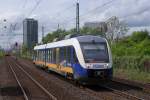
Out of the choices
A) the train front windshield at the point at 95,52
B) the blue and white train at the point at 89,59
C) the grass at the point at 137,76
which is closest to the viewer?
the blue and white train at the point at 89,59

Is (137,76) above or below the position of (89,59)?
below

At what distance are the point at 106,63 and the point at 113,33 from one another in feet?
215

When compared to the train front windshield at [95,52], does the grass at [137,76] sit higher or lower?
lower

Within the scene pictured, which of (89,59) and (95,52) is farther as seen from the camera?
(95,52)

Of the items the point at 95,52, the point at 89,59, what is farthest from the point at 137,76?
the point at 89,59

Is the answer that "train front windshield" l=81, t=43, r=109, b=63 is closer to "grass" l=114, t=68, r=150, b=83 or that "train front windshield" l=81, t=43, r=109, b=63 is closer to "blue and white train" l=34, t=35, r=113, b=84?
"blue and white train" l=34, t=35, r=113, b=84

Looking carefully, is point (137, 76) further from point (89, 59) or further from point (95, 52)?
point (89, 59)

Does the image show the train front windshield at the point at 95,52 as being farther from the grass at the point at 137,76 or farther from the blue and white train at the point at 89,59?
the grass at the point at 137,76

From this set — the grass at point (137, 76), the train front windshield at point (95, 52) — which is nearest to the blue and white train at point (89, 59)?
the train front windshield at point (95, 52)

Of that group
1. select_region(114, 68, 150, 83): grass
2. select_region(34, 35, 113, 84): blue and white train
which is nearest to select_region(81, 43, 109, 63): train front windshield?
select_region(34, 35, 113, 84): blue and white train

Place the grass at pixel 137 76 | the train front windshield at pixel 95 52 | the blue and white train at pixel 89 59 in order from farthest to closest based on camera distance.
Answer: the grass at pixel 137 76, the train front windshield at pixel 95 52, the blue and white train at pixel 89 59

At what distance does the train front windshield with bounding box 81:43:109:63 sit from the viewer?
21.4 meters

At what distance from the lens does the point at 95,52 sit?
21766 mm

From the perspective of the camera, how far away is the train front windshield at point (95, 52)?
21375 millimetres
